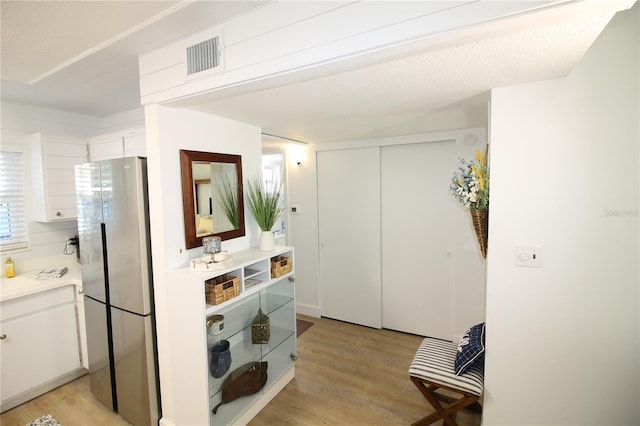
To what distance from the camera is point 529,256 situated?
5.53 feet

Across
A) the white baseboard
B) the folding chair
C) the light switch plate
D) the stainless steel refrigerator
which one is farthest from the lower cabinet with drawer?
the light switch plate

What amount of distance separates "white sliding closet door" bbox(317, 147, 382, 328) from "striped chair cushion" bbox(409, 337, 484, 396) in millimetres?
1443

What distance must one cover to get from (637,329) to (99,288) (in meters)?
3.44

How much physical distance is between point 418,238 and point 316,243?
132 centimetres

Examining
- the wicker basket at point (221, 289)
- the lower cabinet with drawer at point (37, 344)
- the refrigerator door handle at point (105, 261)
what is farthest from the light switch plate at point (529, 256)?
the lower cabinet with drawer at point (37, 344)

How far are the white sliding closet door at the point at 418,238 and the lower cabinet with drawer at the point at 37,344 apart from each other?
321cm

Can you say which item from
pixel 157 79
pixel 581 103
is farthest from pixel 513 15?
pixel 157 79

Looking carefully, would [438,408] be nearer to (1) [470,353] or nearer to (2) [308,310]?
(1) [470,353]

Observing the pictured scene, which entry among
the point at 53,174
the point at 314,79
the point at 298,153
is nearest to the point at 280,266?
the point at 314,79

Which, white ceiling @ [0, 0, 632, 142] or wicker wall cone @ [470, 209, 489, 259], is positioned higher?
white ceiling @ [0, 0, 632, 142]

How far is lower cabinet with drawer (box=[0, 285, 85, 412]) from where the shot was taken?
2373mm

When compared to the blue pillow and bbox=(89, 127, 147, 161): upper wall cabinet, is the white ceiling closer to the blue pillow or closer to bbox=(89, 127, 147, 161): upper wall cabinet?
bbox=(89, 127, 147, 161): upper wall cabinet

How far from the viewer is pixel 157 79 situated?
1.85 m

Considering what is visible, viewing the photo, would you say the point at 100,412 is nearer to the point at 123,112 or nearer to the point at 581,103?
the point at 123,112
